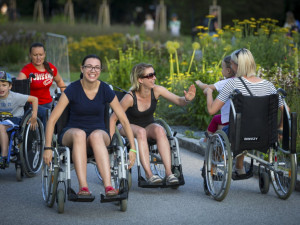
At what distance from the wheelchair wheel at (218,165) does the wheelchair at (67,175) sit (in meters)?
0.94

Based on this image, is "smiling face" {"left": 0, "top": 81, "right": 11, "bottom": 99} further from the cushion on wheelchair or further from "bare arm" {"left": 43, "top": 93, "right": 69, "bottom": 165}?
the cushion on wheelchair

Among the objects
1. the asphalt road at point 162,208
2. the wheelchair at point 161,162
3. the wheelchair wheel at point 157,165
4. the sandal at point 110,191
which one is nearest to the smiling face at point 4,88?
the asphalt road at point 162,208

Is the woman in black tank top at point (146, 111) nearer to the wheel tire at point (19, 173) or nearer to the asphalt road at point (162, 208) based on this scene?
the asphalt road at point (162, 208)

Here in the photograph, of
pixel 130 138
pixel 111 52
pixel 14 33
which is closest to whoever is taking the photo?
pixel 130 138

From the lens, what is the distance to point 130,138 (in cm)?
659

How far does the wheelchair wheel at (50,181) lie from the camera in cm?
630

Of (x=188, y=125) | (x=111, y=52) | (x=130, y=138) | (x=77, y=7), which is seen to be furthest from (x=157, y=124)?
(x=77, y=7)

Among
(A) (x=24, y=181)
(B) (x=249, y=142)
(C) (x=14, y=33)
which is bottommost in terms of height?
(A) (x=24, y=181)

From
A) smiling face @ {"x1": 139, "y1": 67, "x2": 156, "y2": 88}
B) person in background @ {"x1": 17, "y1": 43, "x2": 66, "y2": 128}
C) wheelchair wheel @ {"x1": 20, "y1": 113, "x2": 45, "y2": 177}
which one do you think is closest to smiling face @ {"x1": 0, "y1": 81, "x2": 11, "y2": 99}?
wheelchair wheel @ {"x1": 20, "y1": 113, "x2": 45, "y2": 177}

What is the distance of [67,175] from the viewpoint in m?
6.15

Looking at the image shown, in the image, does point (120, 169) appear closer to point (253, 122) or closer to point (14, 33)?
point (253, 122)

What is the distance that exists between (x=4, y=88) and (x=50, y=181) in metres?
1.88

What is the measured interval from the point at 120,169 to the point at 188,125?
18.8 ft

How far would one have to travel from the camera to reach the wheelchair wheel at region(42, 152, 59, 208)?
630cm
